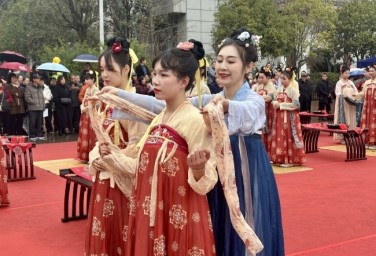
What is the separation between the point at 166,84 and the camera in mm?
2461

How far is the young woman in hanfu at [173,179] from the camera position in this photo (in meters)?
2.38

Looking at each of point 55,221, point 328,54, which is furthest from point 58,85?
point 328,54

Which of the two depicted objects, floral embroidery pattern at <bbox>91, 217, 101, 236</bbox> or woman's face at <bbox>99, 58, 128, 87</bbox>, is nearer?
floral embroidery pattern at <bbox>91, 217, 101, 236</bbox>

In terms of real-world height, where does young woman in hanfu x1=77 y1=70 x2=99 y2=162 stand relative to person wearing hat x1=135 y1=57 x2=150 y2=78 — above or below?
below

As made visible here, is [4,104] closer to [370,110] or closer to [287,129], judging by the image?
[287,129]

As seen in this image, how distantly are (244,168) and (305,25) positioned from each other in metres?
16.7

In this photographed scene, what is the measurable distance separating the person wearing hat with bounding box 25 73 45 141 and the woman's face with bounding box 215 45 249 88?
7.95m

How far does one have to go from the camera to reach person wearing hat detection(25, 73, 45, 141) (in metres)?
10.0

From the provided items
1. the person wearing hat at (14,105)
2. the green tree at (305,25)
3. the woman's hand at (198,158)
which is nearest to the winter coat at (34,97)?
the person wearing hat at (14,105)

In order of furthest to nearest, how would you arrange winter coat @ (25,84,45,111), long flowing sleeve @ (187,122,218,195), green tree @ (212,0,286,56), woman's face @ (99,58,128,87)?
1. green tree @ (212,0,286,56)
2. winter coat @ (25,84,45,111)
3. woman's face @ (99,58,128,87)
4. long flowing sleeve @ (187,122,218,195)

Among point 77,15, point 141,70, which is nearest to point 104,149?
point 141,70

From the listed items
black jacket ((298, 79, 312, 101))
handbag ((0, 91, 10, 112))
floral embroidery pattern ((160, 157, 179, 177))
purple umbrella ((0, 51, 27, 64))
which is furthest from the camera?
black jacket ((298, 79, 312, 101))

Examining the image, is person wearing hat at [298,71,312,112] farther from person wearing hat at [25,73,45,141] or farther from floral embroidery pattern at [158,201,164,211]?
floral embroidery pattern at [158,201,164,211]

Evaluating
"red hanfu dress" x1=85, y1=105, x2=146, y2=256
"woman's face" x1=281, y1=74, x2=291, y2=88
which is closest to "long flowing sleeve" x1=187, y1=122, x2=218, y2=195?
"red hanfu dress" x1=85, y1=105, x2=146, y2=256
